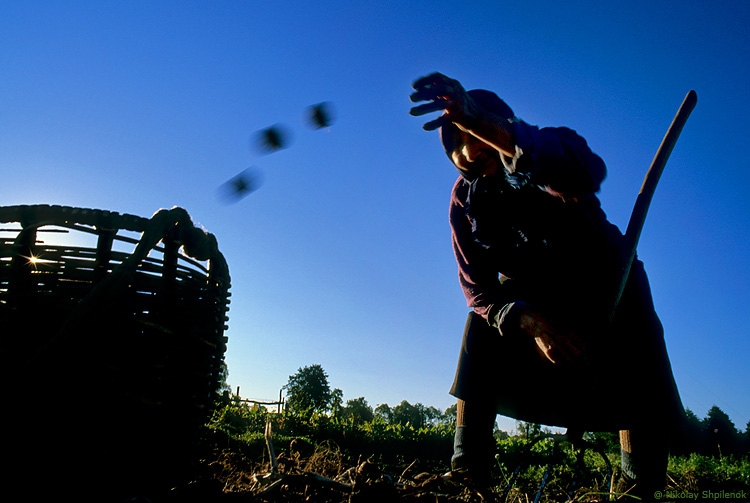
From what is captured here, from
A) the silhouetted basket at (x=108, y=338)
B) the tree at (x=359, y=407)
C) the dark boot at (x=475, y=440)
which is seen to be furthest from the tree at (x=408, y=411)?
the silhouetted basket at (x=108, y=338)

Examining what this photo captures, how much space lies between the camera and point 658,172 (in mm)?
1590

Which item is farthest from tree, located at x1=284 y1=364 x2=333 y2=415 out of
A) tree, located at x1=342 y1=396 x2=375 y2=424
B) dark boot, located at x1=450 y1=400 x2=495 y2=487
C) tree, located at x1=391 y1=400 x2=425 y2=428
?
dark boot, located at x1=450 y1=400 x2=495 y2=487

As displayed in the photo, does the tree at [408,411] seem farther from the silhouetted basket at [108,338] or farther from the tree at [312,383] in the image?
the silhouetted basket at [108,338]

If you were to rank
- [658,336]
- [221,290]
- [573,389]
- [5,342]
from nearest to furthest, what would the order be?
[5,342] < [221,290] < [573,389] < [658,336]

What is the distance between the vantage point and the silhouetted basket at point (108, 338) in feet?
3.09

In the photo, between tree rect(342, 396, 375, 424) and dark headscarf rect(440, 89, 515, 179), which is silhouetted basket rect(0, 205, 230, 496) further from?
tree rect(342, 396, 375, 424)

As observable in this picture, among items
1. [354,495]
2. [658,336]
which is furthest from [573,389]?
[354,495]

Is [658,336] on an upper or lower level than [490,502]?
upper

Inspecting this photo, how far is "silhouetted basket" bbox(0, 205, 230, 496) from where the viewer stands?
0.94 m

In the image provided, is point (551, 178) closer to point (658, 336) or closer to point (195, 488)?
point (658, 336)

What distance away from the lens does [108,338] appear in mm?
1016

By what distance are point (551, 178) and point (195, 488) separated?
1706mm

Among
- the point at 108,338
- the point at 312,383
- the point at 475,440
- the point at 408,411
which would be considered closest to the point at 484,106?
the point at 475,440

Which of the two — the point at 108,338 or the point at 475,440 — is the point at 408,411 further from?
the point at 108,338
